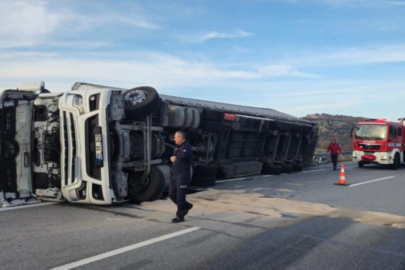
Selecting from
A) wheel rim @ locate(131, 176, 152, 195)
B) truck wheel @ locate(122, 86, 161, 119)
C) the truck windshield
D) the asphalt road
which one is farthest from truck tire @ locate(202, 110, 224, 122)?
the truck windshield

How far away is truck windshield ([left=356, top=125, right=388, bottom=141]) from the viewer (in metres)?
20.5

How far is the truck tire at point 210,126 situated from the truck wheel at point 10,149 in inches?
204

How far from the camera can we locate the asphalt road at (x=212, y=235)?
490 centimetres

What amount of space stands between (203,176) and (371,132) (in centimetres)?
1271

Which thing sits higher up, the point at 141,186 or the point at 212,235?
the point at 141,186

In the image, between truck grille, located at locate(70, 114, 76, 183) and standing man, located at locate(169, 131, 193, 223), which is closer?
standing man, located at locate(169, 131, 193, 223)

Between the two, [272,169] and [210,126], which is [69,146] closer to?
[210,126]

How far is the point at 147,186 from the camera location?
885 centimetres

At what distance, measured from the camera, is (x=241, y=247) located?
5508 mm

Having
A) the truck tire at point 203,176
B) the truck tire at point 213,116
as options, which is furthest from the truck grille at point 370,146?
the truck tire at point 203,176

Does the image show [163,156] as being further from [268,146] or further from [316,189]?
[268,146]

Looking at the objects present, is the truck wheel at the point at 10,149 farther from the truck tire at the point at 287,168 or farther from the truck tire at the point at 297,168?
the truck tire at the point at 297,168

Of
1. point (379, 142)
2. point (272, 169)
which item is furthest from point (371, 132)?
point (272, 169)

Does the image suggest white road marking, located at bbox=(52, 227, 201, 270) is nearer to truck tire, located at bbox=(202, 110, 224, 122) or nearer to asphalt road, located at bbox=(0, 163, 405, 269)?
asphalt road, located at bbox=(0, 163, 405, 269)
